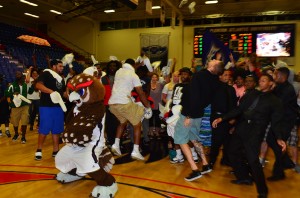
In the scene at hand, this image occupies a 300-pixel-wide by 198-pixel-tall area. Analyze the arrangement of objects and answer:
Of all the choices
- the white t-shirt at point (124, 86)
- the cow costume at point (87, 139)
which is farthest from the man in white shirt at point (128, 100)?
the cow costume at point (87, 139)

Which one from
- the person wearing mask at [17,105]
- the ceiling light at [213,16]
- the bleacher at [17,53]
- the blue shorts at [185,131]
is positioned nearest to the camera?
the blue shorts at [185,131]

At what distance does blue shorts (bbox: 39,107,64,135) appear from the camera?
5.18m

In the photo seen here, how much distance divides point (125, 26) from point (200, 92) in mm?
16961

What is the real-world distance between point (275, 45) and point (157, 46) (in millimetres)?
6899

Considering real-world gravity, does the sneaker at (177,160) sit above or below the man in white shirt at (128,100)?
below

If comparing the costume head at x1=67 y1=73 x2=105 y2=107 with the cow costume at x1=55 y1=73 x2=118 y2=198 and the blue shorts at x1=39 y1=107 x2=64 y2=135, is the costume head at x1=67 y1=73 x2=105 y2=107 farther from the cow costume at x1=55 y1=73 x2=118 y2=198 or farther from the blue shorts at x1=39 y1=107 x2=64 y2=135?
the blue shorts at x1=39 y1=107 x2=64 y2=135

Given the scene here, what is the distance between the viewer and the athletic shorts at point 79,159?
3.52 meters

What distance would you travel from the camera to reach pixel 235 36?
14.9 metres

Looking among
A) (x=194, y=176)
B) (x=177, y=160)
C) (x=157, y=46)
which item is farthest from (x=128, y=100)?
(x=157, y=46)

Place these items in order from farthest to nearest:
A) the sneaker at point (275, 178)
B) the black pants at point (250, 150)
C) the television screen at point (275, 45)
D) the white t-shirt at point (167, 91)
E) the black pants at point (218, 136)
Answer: the television screen at point (275, 45) → the white t-shirt at point (167, 91) → the black pants at point (218, 136) → the sneaker at point (275, 178) → the black pants at point (250, 150)

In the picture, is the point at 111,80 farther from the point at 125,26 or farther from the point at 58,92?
the point at 125,26

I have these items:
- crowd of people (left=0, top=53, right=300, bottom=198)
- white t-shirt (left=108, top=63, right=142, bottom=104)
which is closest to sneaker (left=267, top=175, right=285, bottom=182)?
crowd of people (left=0, top=53, right=300, bottom=198)

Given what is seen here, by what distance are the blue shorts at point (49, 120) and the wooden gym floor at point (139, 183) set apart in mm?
512

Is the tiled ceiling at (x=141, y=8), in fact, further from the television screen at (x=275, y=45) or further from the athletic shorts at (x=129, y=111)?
the athletic shorts at (x=129, y=111)
